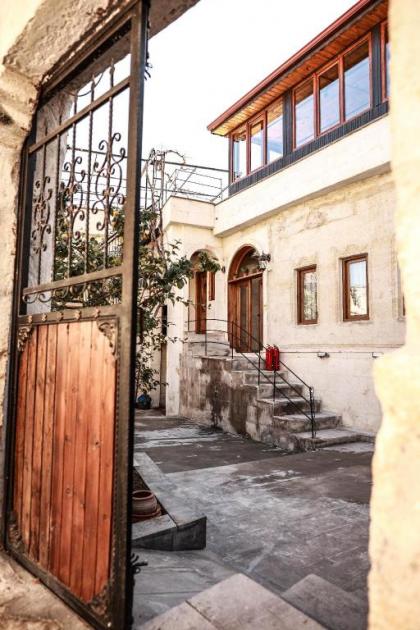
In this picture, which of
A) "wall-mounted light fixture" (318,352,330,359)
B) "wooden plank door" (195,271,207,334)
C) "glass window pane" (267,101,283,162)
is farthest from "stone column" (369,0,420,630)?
"wooden plank door" (195,271,207,334)

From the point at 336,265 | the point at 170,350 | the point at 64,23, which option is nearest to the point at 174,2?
the point at 64,23

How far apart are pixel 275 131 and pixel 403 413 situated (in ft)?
40.2

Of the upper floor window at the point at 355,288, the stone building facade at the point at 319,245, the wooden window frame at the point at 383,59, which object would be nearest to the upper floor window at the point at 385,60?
the wooden window frame at the point at 383,59

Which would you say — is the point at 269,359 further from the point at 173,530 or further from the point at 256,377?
the point at 173,530

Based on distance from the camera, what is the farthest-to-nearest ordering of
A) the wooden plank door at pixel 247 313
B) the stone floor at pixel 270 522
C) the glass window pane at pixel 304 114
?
the wooden plank door at pixel 247 313 → the glass window pane at pixel 304 114 → the stone floor at pixel 270 522

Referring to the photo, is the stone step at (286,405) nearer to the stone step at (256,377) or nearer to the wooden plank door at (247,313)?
the stone step at (256,377)

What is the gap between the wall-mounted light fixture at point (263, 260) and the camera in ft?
38.0

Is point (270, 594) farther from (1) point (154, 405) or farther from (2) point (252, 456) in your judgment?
(1) point (154, 405)

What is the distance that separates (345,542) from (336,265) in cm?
678

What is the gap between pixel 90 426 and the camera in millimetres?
2182

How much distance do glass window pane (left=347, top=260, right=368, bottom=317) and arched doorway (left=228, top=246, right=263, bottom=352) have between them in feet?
10.4

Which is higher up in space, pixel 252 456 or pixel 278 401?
pixel 278 401

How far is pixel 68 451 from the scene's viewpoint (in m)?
2.31

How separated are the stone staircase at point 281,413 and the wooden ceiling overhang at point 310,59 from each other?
726 cm
